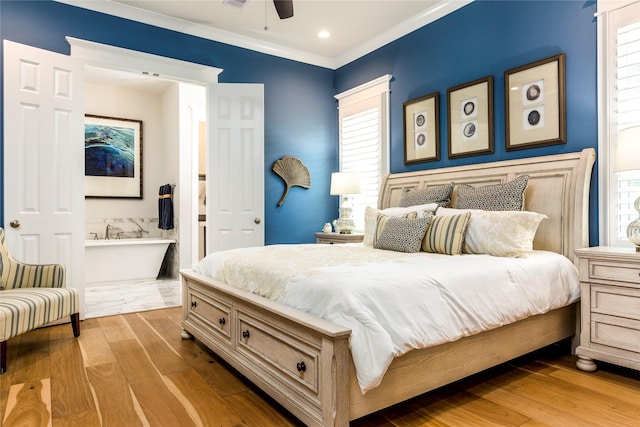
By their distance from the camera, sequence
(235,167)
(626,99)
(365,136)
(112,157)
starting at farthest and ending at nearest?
(112,157) < (365,136) < (235,167) < (626,99)

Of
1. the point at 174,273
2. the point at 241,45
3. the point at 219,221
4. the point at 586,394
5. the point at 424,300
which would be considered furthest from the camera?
the point at 174,273

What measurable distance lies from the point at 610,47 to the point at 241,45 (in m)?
3.58

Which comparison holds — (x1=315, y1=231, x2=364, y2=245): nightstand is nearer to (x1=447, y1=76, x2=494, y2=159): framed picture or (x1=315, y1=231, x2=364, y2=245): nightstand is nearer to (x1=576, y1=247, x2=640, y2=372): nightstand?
(x1=447, y1=76, x2=494, y2=159): framed picture

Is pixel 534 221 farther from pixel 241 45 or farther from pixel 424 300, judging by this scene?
pixel 241 45

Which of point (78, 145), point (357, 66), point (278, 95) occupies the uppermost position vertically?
point (357, 66)

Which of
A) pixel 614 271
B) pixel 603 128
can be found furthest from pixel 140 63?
pixel 614 271

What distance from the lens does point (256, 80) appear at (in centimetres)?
485

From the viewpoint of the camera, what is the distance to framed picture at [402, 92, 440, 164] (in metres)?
4.07

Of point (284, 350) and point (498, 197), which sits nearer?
point (284, 350)

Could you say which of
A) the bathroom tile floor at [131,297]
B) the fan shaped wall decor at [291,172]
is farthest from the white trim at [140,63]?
the bathroom tile floor at [131,297]

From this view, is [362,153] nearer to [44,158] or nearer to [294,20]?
[294,20]

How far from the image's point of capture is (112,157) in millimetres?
6352

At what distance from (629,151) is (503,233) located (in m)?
0.83

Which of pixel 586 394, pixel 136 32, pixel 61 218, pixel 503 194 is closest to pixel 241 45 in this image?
pixel 136 32
